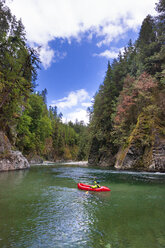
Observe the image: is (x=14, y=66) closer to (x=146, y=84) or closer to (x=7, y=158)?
(x=7, y=158)

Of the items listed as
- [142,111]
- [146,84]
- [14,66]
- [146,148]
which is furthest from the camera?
[142,111]

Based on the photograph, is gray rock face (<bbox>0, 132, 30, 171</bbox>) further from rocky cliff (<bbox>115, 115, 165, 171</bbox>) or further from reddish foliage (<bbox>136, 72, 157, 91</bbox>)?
reddish foliage (<bbox>136, 72, 157, 91</bbox>)

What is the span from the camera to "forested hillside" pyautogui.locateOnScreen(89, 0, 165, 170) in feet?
72.6

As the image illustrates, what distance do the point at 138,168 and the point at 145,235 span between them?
62.9ft

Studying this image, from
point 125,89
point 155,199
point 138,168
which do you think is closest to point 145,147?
point 138,168

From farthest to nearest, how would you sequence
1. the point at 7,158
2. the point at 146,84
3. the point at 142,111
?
the point at 142,111 < the point at 146,84 < the point at 7,158

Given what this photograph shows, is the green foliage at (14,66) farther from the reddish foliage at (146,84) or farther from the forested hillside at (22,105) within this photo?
the reddish foliage at (146,84)

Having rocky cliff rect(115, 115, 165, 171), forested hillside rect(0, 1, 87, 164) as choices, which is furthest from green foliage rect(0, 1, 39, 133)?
rocky cliff rect(115, 115, 165, 171)

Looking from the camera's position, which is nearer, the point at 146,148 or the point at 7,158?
the point at 7,158

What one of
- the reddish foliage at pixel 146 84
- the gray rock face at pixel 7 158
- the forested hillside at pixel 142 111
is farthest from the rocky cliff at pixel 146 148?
the gray rock face at pixel 7 158

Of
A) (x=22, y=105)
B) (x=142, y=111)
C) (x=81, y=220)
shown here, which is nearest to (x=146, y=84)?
(x=142, y=111)

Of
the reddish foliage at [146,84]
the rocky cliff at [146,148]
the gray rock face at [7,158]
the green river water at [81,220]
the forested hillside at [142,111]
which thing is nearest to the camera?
the green river water at [81,220]

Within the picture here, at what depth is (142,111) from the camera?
2658 centimetres

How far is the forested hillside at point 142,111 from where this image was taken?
72.6 feet
